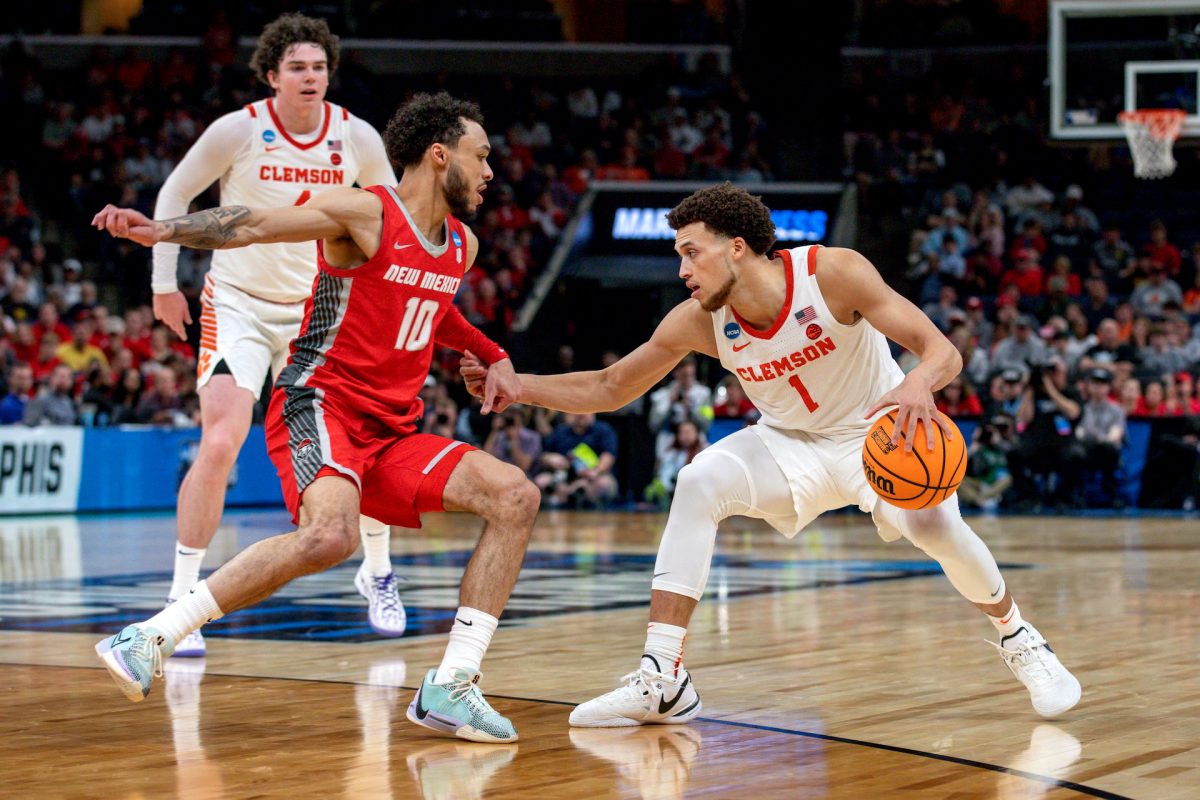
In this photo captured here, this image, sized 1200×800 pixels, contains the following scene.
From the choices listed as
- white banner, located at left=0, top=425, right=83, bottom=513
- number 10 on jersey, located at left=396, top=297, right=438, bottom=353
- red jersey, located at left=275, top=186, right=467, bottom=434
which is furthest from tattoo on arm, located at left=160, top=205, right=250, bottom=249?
white banner, located at left=0, top=425, right=83, bottom=513

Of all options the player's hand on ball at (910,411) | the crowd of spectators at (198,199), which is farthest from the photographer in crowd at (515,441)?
the player's hand on ball at (910,411)

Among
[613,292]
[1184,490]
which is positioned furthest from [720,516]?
[613,292]

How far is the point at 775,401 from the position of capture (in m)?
5.48

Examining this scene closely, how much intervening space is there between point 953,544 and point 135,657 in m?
2.43

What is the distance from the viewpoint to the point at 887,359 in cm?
558

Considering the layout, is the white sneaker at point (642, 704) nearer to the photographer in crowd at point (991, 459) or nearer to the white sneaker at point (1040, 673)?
the white sneaker at point (1040, 673)

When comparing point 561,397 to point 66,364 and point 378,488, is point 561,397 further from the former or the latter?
point 66,364

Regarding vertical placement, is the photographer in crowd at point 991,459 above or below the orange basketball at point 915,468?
below

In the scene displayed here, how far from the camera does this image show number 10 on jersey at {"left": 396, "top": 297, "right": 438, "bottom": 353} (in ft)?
17.4

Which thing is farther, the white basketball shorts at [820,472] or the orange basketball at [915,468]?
the white basketball shorts at [820,472]

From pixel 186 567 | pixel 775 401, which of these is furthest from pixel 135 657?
pixel 775 401

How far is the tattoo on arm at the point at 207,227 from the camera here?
4.68 m

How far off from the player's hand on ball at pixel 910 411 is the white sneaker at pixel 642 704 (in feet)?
3.26

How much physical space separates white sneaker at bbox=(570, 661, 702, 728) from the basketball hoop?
12041 millimetres
